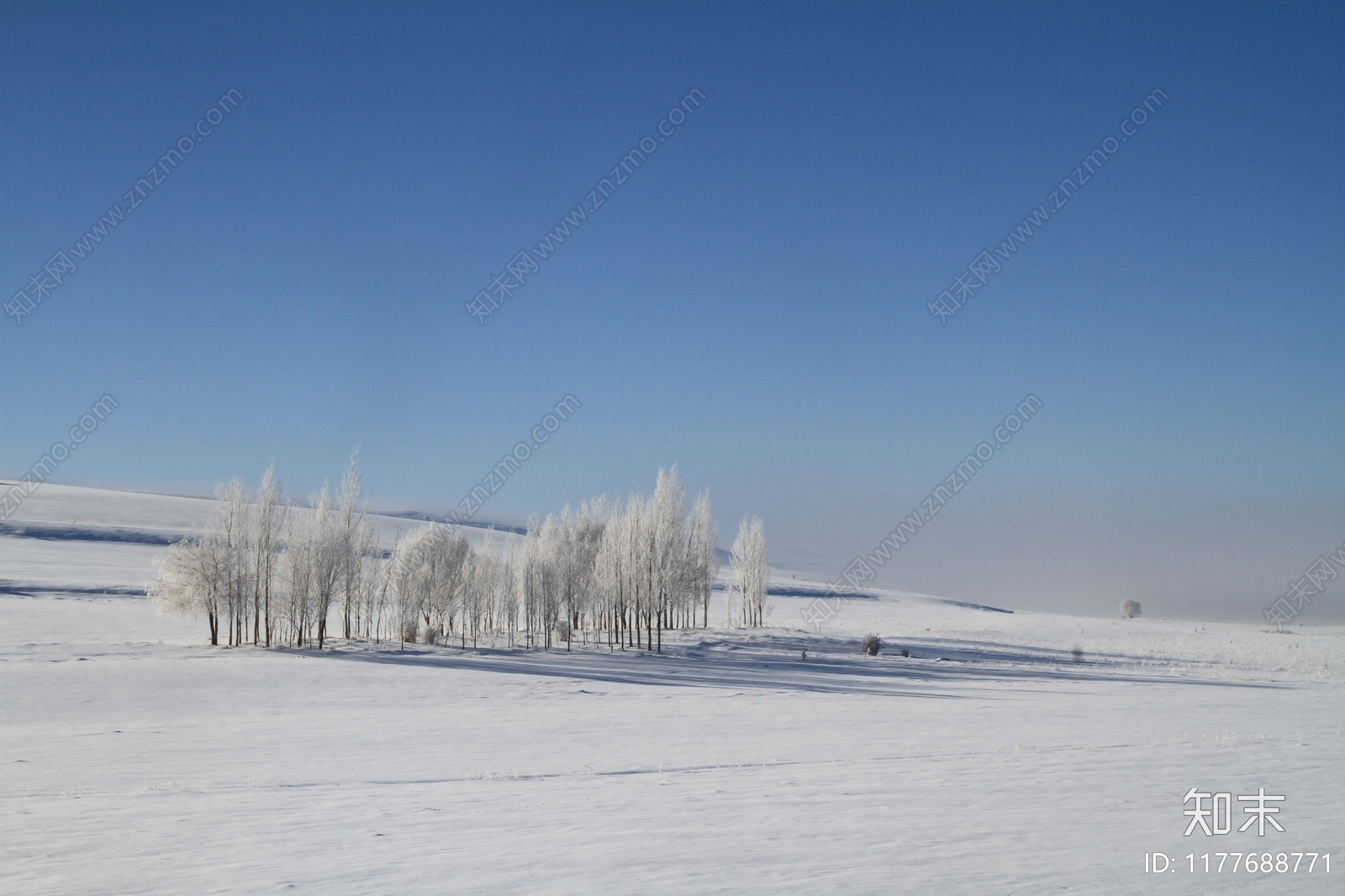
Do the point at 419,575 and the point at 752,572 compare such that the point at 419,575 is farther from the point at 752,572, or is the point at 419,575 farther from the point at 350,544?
the point at 752,572

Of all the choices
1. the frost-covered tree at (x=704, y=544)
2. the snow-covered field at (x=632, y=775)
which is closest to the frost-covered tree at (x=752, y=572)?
the frost-covered tree at (x=704, y=544)

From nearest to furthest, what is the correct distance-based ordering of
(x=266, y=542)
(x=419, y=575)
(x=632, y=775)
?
1. (x=632, y=775)
2. (x=266, y=542)
3. (x=419, y=575)

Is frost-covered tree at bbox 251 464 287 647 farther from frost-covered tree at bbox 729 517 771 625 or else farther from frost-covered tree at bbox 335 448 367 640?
frost-covered tree at bbox 729 517 771 625

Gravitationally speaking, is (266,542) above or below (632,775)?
above

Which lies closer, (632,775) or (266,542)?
(632,775)

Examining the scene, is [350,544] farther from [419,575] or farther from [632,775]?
[632,775]

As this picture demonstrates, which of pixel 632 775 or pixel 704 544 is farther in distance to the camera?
pixel 704 544

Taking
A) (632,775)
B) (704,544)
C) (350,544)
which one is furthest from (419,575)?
(632,775)

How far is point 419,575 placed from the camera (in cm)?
4525

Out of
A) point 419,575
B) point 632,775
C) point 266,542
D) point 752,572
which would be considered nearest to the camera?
point 632,775

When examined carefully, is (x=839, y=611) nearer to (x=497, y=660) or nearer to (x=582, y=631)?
(x=582, y=631)

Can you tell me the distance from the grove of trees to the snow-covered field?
6.35 metres

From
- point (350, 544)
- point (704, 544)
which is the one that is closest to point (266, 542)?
point (350, 544)

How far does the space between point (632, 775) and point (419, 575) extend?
1380 inches
